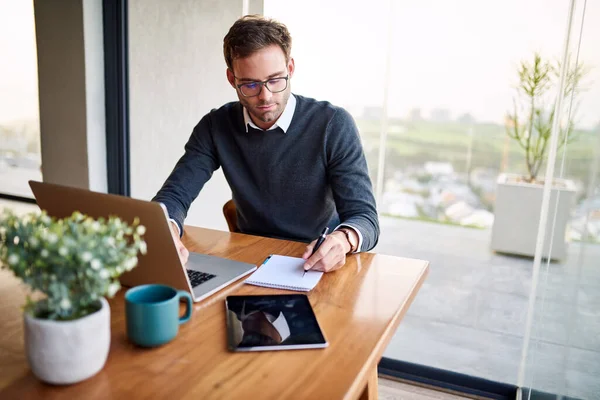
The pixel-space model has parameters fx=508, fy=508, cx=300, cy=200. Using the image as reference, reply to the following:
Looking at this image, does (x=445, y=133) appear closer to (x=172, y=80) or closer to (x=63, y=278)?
(x=172, y=80)

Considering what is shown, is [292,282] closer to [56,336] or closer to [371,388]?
[371,388]

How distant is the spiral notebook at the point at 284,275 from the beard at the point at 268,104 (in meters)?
0.51

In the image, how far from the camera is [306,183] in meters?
1.65

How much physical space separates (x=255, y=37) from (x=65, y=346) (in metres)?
1.05

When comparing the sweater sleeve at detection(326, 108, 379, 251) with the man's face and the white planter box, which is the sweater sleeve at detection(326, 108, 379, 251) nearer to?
the man's face

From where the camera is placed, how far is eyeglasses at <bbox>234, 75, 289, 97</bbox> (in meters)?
1.49

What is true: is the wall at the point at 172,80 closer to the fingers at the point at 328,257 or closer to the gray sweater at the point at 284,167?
the gray sweater at the point at 284,167

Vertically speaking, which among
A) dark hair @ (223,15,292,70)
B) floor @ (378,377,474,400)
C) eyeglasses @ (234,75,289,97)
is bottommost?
floor @ (378,377,474,400)

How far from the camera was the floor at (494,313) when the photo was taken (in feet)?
3.73

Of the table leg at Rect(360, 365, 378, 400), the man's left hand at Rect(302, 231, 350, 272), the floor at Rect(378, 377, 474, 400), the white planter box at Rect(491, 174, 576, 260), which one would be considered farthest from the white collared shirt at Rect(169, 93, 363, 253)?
the white planter box at Rect(491, 174, 576, 260)

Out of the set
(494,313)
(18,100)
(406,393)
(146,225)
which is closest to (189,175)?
(146,225)

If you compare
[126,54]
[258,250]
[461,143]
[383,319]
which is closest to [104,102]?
[126,54]

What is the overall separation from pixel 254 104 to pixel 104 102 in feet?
4.00

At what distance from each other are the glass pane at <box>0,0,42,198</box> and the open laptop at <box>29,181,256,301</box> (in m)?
2.90
